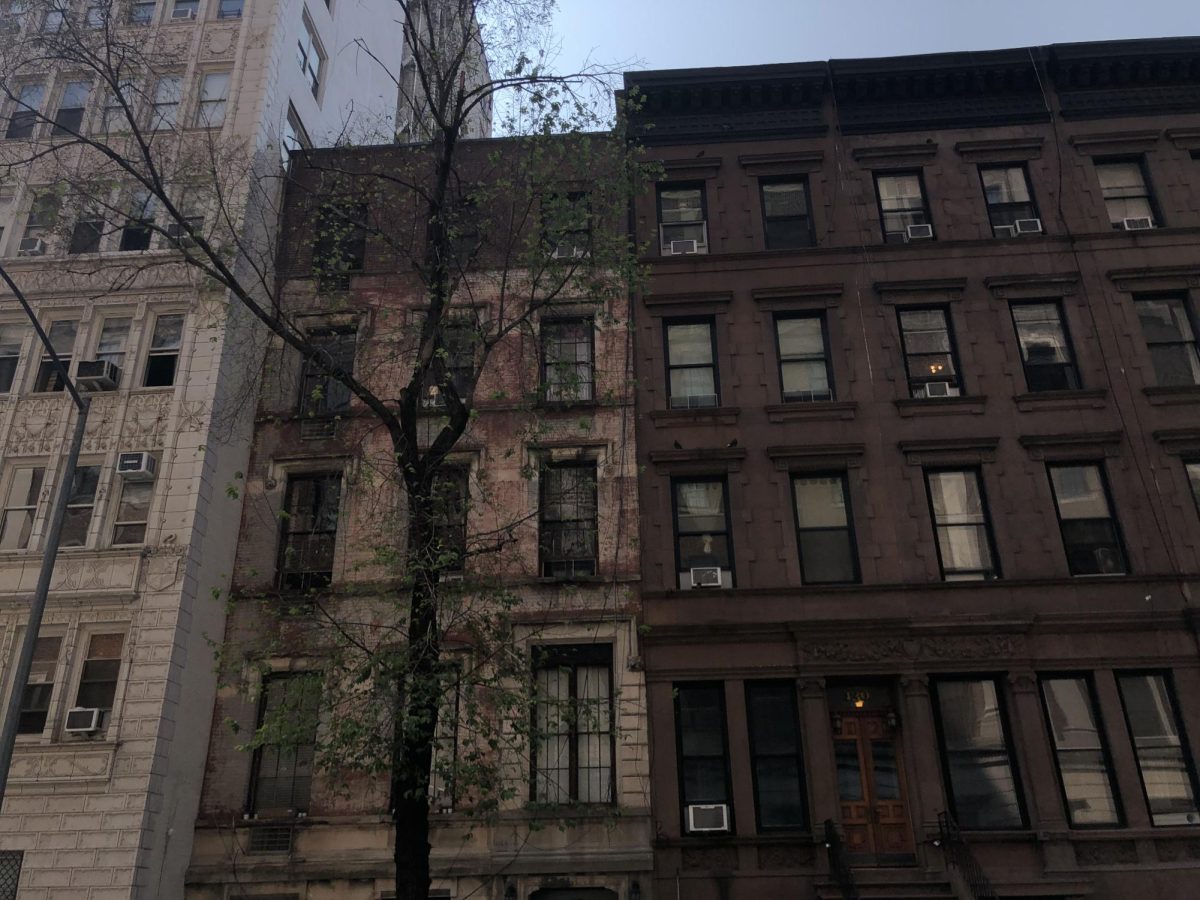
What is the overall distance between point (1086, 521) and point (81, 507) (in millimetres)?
19011

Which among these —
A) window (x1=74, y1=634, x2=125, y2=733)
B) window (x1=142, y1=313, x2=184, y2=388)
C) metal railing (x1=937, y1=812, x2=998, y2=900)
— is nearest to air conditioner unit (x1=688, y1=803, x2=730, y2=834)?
metal railing (x1=937, y1=812, x2=998, y2=900)

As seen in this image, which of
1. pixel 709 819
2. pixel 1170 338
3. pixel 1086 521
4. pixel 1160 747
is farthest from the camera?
pixel 1170 338

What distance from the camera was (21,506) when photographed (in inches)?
711

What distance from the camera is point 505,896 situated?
15.5 meters

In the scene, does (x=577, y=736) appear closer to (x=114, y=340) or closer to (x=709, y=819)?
(x=709, y=819)

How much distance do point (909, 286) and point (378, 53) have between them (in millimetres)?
21508

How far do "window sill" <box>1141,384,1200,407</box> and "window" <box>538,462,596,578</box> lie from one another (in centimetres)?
1095

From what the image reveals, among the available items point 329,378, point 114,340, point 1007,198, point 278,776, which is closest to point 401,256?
point 329,378

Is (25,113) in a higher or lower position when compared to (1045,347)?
higher

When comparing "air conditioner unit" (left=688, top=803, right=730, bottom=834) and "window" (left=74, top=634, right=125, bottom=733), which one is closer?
"air conditioner unit" (left=688, top=803, right=730, bottom=834)

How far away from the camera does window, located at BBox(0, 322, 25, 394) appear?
63.5 feet

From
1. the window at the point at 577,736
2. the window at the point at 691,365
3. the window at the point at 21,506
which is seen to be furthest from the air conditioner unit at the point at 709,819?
the window at the point at 21,506

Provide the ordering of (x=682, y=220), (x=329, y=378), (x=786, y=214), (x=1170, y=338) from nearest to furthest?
1. (x=1170, y=338)
2. (x=329, y=378)
3. (x=786, y=214)
4. (x=682, y=220)

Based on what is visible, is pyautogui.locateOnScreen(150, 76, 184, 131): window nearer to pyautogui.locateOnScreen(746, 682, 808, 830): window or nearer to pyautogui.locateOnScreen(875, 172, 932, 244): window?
pyautogui.locateOnScreen(875, 172, 932, 244): window
